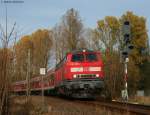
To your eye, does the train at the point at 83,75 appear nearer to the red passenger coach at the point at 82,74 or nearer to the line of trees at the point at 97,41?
the red passenger coach at the point at 82,74

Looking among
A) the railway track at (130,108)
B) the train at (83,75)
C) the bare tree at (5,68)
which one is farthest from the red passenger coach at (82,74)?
the bare tree at (5,68)

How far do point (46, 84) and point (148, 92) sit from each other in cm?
1991

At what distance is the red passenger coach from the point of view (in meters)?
27.8

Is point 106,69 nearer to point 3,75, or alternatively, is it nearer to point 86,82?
point 86,82

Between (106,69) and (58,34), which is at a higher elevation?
(58,34)

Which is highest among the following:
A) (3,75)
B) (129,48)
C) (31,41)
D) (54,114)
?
(31,41)

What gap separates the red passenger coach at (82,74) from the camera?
2775 centimetres

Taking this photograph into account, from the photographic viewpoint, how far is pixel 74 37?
68.5 metres

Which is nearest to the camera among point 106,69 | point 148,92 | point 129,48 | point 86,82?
point 129,48

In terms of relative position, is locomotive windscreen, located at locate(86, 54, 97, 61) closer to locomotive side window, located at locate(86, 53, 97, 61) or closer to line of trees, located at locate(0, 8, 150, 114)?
locomotive side window, located at locate(86, 53, 97, 61)

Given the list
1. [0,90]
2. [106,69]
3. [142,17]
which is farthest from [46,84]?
[0,90]

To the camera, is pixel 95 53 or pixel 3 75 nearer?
pixel 3 75

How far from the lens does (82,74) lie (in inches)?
1120

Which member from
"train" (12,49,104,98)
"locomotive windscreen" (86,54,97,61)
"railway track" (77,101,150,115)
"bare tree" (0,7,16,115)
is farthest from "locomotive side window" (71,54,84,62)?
"bare tree" (0,7,16,115)
